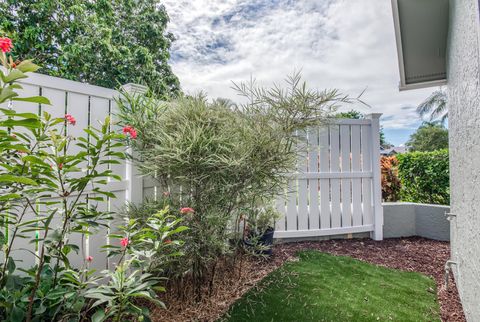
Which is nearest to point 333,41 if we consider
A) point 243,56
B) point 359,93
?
point 243,56

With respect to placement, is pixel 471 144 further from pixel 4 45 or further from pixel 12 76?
pixel 4 45

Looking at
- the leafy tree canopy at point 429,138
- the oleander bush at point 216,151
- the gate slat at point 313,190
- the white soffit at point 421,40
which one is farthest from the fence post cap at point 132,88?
the leafy tree canopy at point 429,138

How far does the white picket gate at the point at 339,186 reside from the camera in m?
3.94

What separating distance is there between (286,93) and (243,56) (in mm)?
4564

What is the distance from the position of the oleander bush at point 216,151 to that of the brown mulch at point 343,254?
194 mm

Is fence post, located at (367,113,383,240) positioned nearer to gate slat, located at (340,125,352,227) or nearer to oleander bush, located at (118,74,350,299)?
gate slat, located at (340,125,352,227)

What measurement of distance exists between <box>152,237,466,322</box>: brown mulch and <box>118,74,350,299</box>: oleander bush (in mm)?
194

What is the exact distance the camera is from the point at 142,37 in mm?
9312

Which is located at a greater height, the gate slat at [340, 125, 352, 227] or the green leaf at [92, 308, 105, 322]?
the gate slat at [340, 125, 352, 227]

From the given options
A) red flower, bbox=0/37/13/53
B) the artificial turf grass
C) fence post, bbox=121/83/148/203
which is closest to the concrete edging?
the artificial turf grass

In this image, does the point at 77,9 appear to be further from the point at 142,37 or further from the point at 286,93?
the point at 286,93

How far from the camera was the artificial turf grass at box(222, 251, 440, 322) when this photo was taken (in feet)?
A: 6.94

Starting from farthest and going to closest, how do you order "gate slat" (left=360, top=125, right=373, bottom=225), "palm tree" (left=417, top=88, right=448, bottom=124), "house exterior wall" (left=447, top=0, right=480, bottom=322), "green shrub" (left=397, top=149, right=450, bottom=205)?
"palm tree" (left=417, top=88, right=448, bottom=124) < "green shrub" (left=397, top=149, right=450, bottom=205) < "gate slat" (left=360, top=125, right=373, bottom=225) < "house exterior wall" (left=447, top=0, right=480, bottom=322)

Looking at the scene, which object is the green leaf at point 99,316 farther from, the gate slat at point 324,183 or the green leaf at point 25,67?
the gate slat at point 324,183
